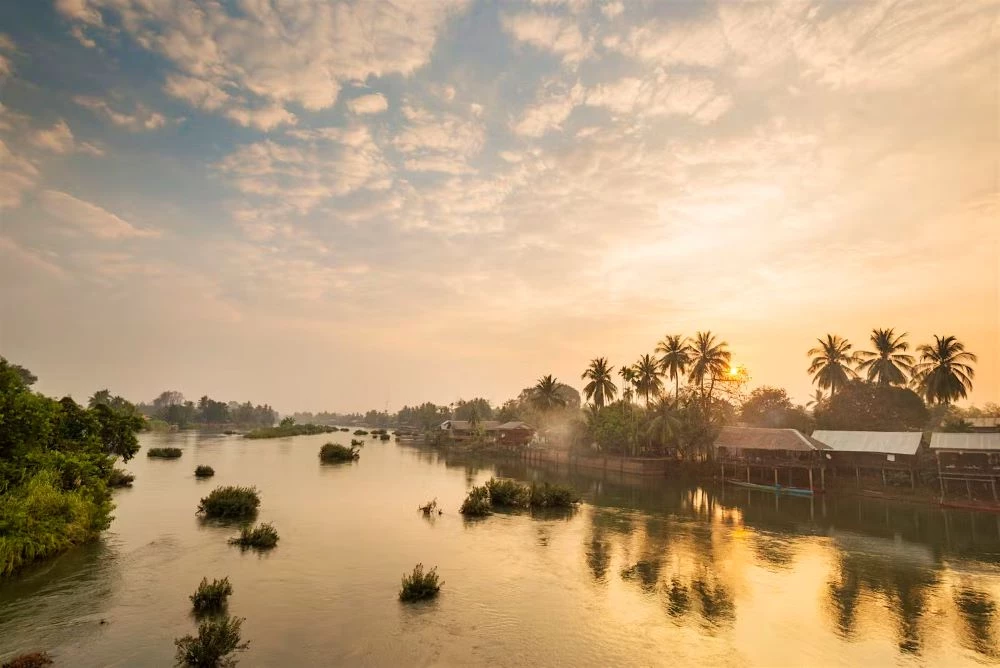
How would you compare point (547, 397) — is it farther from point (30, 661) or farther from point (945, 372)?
point (30, 661)

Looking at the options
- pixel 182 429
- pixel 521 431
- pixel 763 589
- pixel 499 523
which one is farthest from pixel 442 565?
pixel 182 429

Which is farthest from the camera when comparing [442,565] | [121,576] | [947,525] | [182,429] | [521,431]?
[182,429]

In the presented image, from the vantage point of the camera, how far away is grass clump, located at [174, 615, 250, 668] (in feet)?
41.0

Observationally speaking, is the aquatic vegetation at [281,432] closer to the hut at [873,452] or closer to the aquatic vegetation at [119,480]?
the aquatic vegetation at [119,480]

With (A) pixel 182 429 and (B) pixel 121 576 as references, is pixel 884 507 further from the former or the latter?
(A) pixel 182 429

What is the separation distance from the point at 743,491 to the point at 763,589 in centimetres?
3440

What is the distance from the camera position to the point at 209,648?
12.6 meters

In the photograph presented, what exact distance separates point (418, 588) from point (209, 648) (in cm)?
→ 728

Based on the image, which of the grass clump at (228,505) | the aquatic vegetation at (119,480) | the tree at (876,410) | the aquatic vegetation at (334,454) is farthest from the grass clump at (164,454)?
the tree at (876,410)

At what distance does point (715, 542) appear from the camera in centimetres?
2897

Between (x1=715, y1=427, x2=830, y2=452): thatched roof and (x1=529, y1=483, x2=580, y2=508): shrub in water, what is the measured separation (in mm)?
25717

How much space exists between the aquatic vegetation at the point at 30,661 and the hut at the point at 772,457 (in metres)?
55.0

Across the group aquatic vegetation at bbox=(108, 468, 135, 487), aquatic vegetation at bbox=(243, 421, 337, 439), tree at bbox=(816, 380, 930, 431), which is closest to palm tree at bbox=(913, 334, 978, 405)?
tree at bbox=(816, 380, 930, 431)

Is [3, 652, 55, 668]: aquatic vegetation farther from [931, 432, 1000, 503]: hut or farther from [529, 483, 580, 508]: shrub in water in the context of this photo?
[931, 432, 1000, 503]: hut
